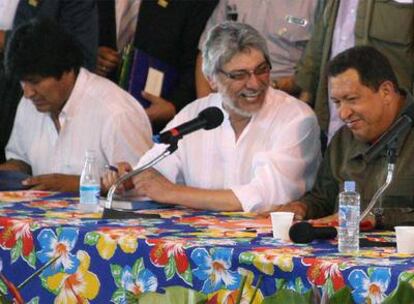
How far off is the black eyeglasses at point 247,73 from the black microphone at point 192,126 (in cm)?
51

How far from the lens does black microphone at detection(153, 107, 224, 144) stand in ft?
11.4

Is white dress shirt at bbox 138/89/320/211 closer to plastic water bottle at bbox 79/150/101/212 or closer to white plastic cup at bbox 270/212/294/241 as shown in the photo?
plastic water bottle at bbox 79/150/101/212

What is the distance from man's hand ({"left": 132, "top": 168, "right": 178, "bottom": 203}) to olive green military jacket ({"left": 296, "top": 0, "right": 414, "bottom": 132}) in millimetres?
873

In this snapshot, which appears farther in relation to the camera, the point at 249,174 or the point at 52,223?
the point at 249,174

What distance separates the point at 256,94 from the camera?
4.02 metres

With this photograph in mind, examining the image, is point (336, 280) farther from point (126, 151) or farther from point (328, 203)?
point (126, 151)

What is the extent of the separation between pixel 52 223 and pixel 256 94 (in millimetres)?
1079

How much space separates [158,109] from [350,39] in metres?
1.05

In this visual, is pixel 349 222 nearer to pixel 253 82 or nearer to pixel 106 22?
pixel 253 82

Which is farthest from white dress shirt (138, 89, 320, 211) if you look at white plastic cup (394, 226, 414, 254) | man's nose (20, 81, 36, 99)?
white plastic cup (394, 226, 414, 254)

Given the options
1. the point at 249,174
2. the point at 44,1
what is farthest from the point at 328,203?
the point at 44,1

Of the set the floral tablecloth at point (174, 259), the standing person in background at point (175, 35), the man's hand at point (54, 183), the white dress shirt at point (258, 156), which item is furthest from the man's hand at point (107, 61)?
the floral tablecloth at point (174, 259)

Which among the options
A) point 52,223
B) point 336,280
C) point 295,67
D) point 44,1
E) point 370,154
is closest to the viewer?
point 336,280

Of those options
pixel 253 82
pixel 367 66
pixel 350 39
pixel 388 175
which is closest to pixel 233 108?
pixel 253 82
